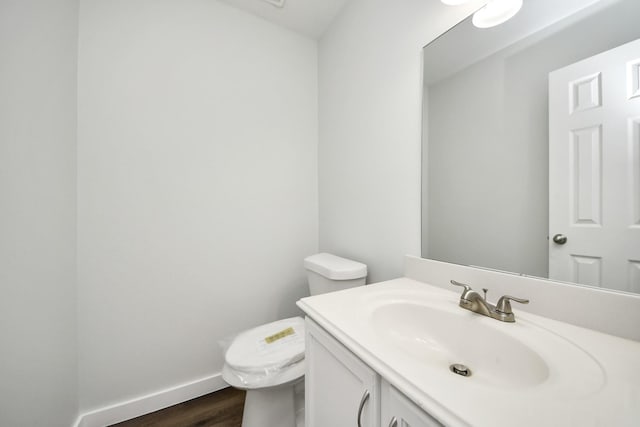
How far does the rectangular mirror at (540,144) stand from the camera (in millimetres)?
566

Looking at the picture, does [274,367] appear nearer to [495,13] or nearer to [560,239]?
[560,239]

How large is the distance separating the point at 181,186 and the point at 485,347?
4.99 feet

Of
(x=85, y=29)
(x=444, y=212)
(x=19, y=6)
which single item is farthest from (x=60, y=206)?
(x=444, y=212)

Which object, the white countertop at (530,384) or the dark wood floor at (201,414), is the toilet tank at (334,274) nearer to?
the white countertop at (530,384)

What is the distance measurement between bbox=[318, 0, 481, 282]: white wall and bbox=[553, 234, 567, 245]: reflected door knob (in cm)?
43

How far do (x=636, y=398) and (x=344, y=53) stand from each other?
174 centimetres

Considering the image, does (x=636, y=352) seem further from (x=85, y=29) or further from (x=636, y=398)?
(x=85, y=29)

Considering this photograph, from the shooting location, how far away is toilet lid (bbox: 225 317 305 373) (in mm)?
958

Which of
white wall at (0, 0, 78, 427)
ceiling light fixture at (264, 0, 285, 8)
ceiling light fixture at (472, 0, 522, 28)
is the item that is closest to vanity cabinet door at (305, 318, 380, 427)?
white wall at (0, 0, 78, 427)

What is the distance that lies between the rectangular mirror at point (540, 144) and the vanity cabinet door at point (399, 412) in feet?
1.92

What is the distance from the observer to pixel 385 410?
1.60 feet

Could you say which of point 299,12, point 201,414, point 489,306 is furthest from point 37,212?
point 299,12

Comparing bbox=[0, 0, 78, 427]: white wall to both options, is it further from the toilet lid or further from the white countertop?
the white countertop

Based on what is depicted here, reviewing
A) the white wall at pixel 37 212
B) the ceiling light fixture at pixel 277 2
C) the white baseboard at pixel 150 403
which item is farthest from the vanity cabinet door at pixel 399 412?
the ceiling light fixture at pixel 277 2
